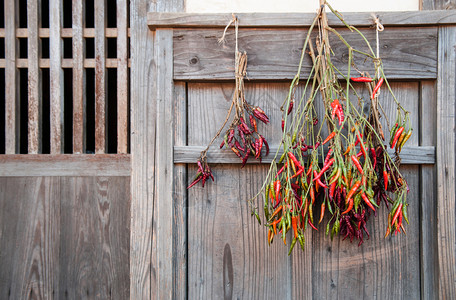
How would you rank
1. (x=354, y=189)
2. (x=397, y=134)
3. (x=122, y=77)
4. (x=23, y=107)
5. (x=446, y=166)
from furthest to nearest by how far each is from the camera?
(x=23, y=107) → (x=122, y=77) → (x=446, y=166) → (x=397, y=134) → (x=354, y=189)

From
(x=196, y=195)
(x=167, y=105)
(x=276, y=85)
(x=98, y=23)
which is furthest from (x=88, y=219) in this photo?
(x=276, y=85)

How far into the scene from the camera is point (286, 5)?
4.69ft

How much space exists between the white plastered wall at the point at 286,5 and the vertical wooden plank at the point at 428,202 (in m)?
0.36

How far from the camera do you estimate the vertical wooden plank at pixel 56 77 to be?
5.07 ft

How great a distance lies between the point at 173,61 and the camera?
139cm

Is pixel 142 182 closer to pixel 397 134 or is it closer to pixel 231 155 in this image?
pixel 231 155

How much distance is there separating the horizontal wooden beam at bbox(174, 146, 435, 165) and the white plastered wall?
1.94 feet

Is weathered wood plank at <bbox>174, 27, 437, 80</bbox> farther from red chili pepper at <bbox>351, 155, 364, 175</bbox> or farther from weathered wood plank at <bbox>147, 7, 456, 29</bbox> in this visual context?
red chili pepper at <bbox>351, 155, 364, 175</bbox>

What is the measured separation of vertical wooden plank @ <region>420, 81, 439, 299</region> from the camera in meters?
1.40

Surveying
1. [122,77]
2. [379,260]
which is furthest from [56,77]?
[379,260]

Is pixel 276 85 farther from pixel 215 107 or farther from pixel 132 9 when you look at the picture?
pixel 132 9

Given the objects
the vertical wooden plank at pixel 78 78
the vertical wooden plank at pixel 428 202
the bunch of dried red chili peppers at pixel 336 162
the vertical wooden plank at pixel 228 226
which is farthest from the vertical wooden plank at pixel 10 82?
the vertical wooden plank at pixel 428 202

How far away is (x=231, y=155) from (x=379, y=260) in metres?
0.76

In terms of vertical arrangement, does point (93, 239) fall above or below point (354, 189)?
below
